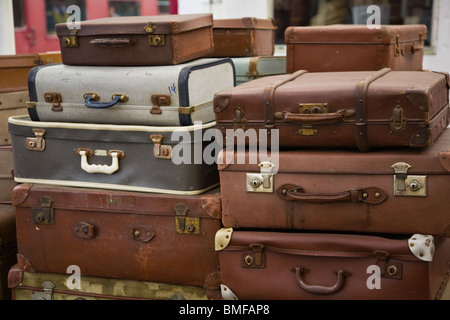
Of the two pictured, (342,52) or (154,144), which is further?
(342,52)

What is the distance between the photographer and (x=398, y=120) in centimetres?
244

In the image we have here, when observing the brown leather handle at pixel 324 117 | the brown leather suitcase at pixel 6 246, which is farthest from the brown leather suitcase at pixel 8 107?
the brown leather handle at pixel 324 117

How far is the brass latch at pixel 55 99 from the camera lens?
3049 millimetres

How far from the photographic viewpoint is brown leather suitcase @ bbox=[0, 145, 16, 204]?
3.43m

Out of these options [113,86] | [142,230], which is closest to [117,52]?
[113,86]

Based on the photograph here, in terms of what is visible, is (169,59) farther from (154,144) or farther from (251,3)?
(251,3)

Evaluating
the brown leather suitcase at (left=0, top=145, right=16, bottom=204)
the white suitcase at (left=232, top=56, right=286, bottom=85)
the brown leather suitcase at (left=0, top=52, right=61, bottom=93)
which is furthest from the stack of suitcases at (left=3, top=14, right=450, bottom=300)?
the brown leather suitcase at (left=0, top=52, right=61, bottom=93)

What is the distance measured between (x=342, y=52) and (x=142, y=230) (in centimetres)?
135

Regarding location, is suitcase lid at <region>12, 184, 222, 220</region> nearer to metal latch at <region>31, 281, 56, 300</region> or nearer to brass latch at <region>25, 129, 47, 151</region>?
brass latch at <region>25, 129, 47, 151</region>

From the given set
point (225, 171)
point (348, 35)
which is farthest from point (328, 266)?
point (348, 35)

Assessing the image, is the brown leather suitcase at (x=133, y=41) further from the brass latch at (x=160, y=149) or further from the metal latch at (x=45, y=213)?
the metal latch at (x=45, y=213)

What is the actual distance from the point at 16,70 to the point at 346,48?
80.2 inches

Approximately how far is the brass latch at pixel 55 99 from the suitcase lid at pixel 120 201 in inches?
14.7
